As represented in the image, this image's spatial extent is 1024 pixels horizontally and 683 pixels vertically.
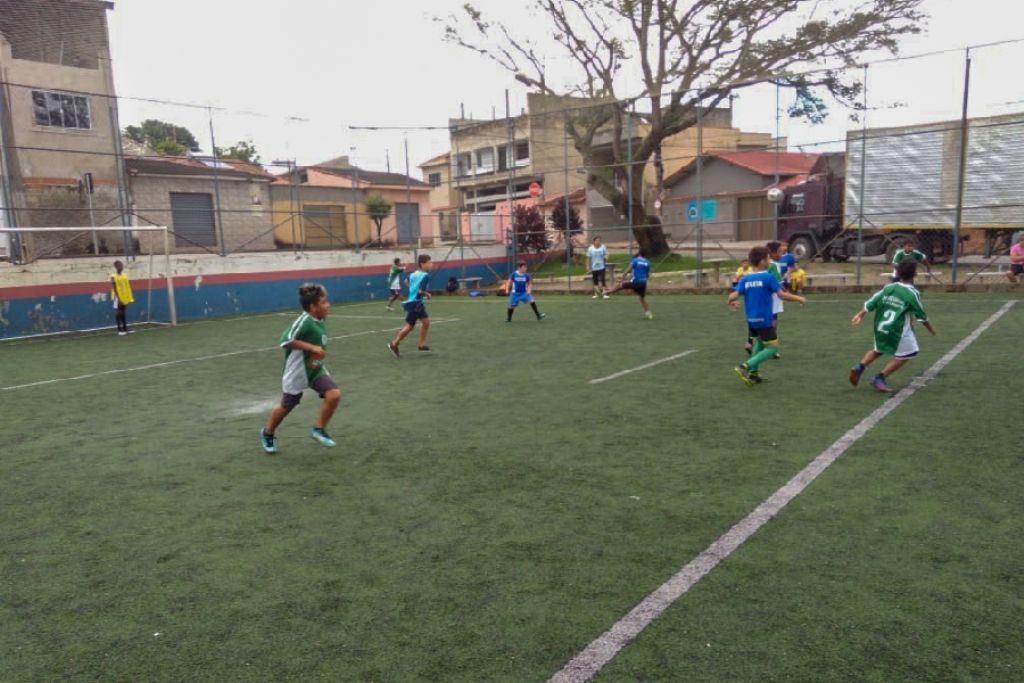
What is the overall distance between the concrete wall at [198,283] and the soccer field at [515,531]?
9346mm

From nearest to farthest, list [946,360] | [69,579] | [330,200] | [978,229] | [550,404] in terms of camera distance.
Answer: [69,579] < [550,404] < [946,360] < [978,229] < [330,200]

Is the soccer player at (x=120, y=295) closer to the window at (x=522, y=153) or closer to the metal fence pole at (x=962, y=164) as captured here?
the metal fence pole at (x=962, y=164)

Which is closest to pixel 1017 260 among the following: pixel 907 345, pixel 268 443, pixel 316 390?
pixel 907 345

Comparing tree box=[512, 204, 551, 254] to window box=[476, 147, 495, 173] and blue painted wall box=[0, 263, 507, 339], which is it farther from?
window box=[476, 147, 495, 173]

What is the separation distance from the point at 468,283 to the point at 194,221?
34.8 feet

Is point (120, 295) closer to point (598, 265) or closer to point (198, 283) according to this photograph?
point (198, 283)

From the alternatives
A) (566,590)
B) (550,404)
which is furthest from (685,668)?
(550,404)

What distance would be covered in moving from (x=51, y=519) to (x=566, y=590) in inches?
149

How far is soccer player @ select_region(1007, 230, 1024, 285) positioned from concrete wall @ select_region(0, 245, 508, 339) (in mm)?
17771

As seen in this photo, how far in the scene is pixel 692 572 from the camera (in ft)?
13.1

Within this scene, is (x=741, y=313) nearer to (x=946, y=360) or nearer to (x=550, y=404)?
(x=946, y=360)

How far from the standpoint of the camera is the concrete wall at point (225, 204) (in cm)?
2461

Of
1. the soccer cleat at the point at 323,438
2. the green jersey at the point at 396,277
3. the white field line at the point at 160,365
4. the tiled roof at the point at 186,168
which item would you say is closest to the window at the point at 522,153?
the tiled roof at the point at 186,168

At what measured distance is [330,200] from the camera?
38.1 metres
